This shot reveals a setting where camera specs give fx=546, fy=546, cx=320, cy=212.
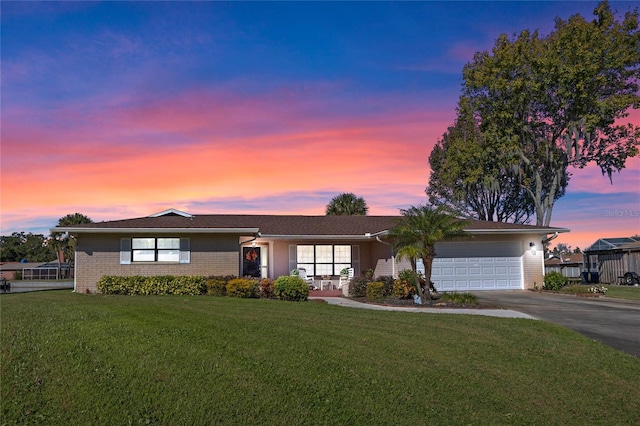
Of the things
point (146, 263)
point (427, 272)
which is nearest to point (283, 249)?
point (146, 263)

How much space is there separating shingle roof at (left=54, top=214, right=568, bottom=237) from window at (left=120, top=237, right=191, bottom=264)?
2.17 feet

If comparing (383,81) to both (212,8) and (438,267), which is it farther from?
(438,267)

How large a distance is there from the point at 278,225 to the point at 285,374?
2097 centimetres

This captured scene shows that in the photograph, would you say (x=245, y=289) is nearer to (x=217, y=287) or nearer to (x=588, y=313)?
(x=217, y=287)

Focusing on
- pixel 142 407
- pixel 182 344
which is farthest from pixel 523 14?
pixel 142 407

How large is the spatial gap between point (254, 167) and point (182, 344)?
1640 centimetres

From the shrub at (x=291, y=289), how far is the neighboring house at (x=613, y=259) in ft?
76.5

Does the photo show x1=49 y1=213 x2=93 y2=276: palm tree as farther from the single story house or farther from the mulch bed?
the mulch bed

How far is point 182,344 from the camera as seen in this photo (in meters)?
8.44

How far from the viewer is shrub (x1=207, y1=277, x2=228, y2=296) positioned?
827 inches

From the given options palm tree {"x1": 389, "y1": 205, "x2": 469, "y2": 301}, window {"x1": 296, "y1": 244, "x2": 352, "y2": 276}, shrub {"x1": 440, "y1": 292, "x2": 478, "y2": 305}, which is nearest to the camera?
palm tree {"x1": 389, "y1": 205, "x2": 469, "y2": 301}

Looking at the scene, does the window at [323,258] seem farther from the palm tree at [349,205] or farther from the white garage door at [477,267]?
the palm tree at [349,205]

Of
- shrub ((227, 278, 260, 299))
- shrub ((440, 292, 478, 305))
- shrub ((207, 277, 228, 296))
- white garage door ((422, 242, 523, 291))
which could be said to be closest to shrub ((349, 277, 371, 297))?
shrub ((440, 292, 478, 305))

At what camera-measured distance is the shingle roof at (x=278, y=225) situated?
2311 cm
